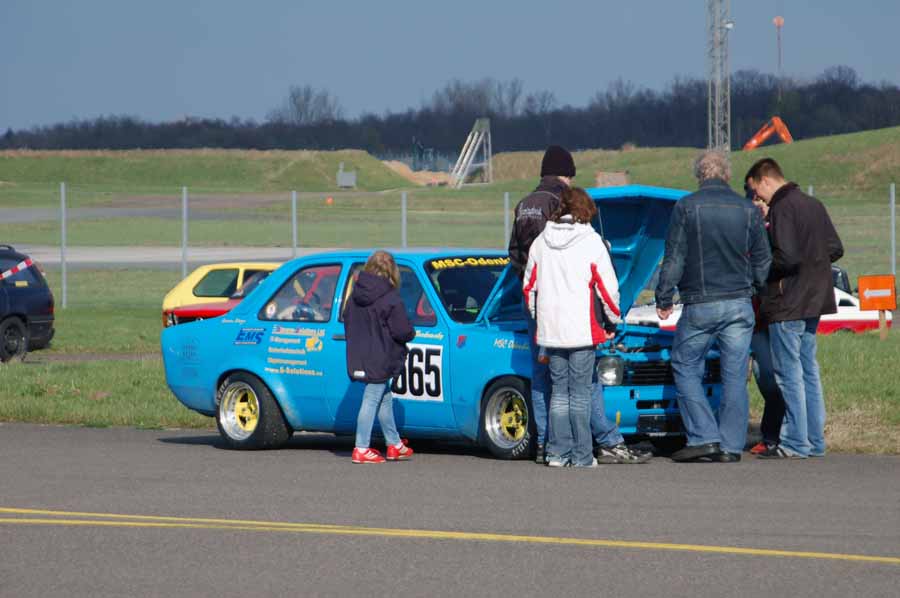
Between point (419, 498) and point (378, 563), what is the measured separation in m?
2.06

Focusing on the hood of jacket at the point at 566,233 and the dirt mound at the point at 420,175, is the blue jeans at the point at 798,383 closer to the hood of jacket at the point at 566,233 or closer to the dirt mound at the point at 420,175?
the hood of jacket at the point at 566,233

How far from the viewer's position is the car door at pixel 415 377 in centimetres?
1141

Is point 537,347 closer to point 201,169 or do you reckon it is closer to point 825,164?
point 825,164

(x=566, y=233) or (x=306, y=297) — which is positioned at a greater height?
(x=566, y=233)

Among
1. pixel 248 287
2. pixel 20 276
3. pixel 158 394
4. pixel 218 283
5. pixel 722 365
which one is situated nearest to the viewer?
pixel 722 365

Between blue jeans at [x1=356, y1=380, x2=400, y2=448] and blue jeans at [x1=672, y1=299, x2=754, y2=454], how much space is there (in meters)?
1.97

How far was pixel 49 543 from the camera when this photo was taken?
8047 millimetres

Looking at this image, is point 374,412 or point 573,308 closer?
point 573,308

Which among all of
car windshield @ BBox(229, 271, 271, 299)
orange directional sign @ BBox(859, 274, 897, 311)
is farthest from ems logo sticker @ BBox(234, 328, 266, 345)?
orange directional sign @ BBox(859, 274, 897, 311)

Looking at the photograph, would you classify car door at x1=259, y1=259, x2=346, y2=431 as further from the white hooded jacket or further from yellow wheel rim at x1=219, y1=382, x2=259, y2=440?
the white hooded jacket

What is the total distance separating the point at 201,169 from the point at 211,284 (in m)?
103

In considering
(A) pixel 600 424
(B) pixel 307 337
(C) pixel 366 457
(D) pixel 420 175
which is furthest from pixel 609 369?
(D) pixel 420 175

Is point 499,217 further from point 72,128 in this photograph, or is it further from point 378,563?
point 72,128

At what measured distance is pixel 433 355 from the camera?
11.4 meters
